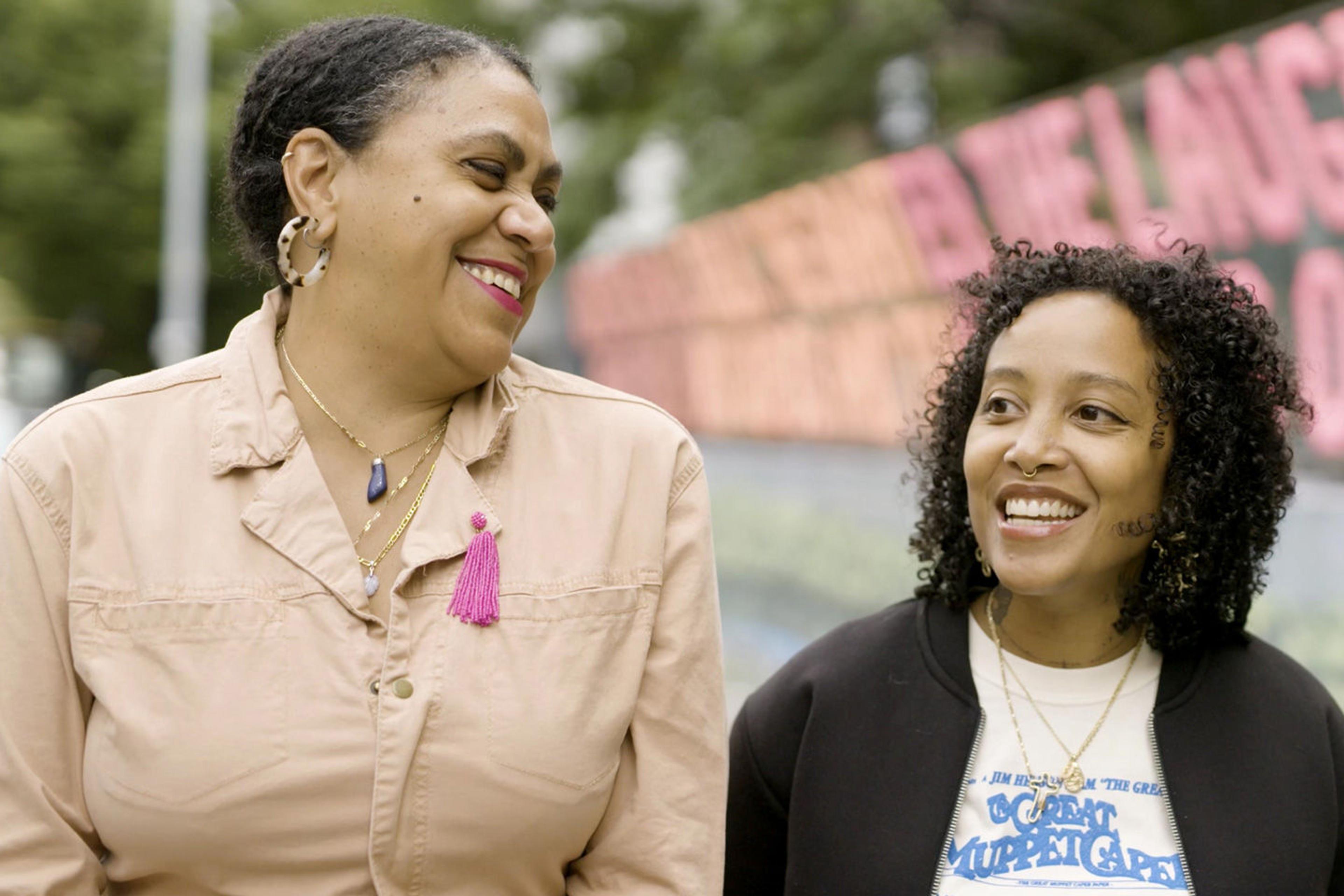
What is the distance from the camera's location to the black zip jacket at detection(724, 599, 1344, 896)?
2523 mm

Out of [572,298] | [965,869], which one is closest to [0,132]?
[572,298]

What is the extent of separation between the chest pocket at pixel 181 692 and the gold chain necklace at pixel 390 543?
4.9 inches

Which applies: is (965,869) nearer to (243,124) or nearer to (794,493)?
(243,124)

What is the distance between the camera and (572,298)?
1566cm

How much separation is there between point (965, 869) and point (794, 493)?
653 centimetres

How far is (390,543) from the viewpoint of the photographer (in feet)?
7.61

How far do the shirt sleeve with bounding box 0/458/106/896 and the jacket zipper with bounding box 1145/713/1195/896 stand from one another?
133 cm

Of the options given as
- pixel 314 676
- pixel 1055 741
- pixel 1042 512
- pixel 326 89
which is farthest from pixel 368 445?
pixel 1055 741

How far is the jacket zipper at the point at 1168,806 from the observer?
248 cm

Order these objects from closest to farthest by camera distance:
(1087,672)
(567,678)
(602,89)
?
Answer: (567,678) → (1087,672) → (602,89)

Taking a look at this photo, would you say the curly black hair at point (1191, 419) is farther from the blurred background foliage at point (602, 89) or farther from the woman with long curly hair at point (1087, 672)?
the blurred background foliage at point (602, 89)

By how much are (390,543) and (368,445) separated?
0.18 meters

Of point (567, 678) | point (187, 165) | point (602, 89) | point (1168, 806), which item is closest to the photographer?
point (567, 678)

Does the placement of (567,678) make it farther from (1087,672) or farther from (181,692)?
(1087,672)
